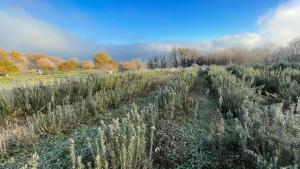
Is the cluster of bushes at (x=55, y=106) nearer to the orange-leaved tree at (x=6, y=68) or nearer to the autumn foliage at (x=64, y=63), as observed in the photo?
the orange-leaved tree at (x=6, y=68)

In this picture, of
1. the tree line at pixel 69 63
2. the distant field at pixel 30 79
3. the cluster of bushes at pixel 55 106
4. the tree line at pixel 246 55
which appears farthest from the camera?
the tree line at pixel 69 63

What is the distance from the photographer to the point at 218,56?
37.9m

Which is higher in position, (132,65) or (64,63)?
(64,63)

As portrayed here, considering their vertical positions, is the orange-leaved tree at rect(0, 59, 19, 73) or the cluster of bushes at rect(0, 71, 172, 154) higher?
the orange-leaved tree at rect(0, 59, 19, 73)

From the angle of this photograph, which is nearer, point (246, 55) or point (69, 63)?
point (246, 55)

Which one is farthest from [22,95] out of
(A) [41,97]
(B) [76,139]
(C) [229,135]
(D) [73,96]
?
(C) [229,135]

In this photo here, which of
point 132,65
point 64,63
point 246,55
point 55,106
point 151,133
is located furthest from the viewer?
point 64,63

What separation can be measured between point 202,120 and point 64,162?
2319 millimetres

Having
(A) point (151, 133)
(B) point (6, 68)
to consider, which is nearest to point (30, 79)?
(A) point (151, 133)

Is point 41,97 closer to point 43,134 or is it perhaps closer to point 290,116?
point 43,134

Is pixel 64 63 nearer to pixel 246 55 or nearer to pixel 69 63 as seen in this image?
pixel 69 63

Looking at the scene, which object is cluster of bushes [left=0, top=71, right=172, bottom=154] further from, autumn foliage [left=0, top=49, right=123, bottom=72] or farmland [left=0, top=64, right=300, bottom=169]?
autumn foliage [left=0, top=49, right=123, bottom=72]

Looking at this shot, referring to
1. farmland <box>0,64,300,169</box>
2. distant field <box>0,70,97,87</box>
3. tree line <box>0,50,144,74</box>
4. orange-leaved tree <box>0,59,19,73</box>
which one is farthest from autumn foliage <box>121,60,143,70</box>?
farmland <box>0,64,300,169</box>

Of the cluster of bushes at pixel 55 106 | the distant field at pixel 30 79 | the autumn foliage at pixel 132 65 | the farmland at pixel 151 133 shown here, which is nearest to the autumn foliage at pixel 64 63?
the autumn foliage at pixel 132 65
